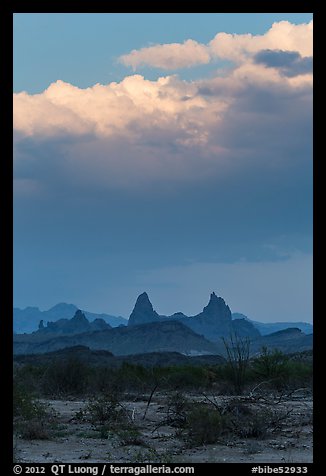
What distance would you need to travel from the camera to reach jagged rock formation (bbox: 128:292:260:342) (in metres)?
142

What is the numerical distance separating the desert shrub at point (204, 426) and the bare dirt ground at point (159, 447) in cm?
18

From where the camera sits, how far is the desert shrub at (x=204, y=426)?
47.7 feet

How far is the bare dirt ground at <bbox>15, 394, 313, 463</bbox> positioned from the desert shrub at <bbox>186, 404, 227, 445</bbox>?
0.18m

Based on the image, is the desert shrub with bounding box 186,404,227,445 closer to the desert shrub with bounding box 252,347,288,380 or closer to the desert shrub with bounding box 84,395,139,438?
the desert shrub with bounding box 84,395,139,438

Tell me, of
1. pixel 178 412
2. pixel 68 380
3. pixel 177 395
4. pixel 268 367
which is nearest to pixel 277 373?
pixel 268 367

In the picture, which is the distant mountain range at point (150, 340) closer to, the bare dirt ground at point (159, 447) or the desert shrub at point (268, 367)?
the desert shrub at point (268, 367)

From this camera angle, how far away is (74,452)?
13.6 meters

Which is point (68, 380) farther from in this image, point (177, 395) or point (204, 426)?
point (204, 426)

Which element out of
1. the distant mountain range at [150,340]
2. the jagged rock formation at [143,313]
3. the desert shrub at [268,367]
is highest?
the jagged rock formation at [143,313]

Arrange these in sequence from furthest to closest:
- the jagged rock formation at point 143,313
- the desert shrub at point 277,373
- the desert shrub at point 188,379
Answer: the jagged rock formation at point 143,313 → the desert shrub at point 188,379 → the desert shrub at point 277,373

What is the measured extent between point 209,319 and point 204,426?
433 ft

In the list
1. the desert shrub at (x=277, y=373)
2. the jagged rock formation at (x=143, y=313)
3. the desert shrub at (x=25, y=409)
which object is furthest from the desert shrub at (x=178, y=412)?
the jagged rock formation at (x=143, y=313)

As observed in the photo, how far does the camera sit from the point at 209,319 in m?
146
